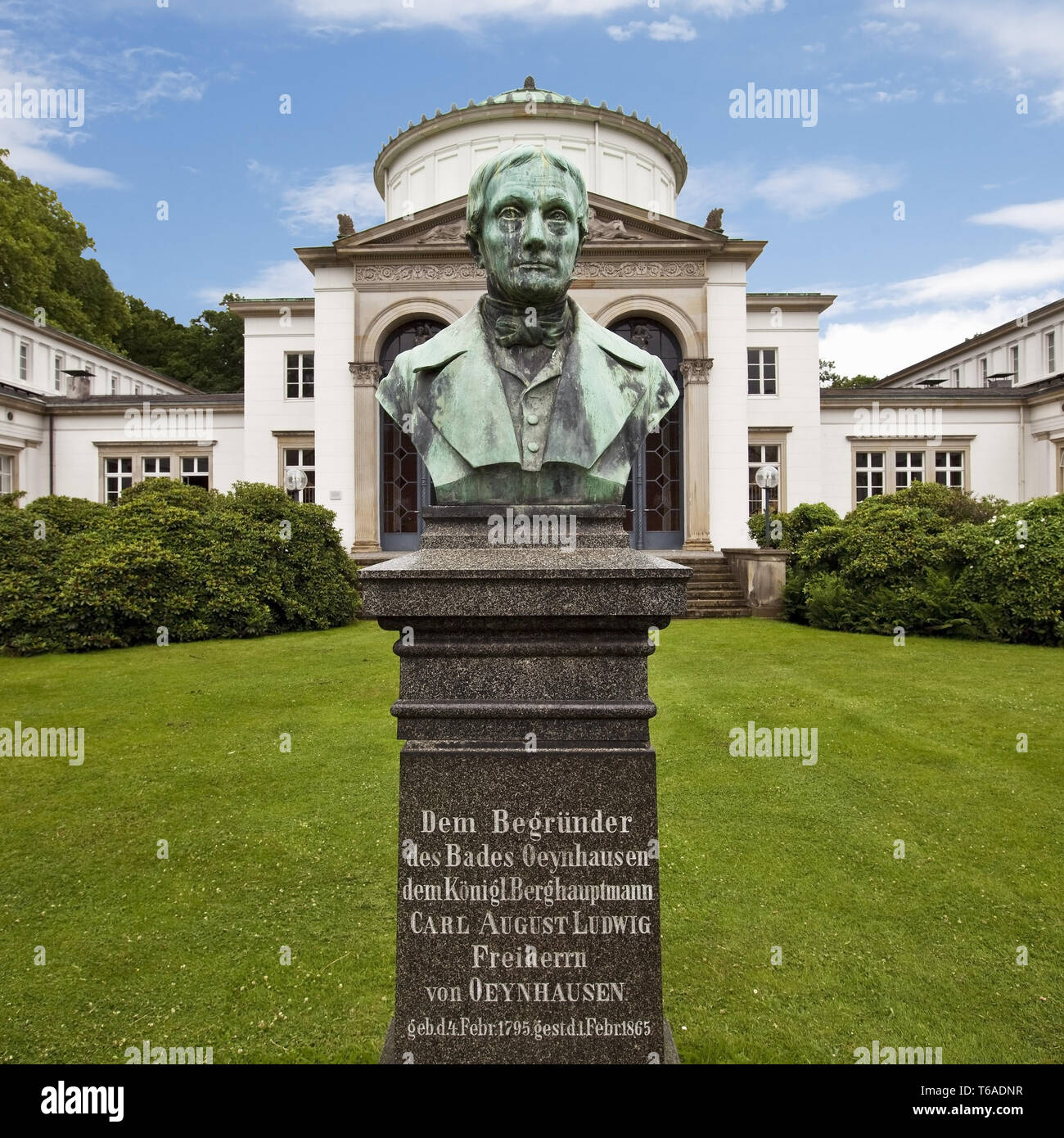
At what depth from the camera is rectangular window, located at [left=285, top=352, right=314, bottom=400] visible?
27.4 m

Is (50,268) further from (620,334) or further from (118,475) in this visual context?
(620,334)

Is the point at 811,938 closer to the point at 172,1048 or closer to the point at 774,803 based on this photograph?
the point at 774,803

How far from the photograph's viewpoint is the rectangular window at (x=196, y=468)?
29891mm

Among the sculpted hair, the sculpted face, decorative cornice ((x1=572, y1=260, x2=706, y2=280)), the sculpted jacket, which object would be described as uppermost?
decorative cornice ((x1=572, y1=260, x2=706, y2=280))

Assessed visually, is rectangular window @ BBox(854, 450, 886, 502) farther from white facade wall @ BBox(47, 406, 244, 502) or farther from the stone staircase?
white facade wall @ BBox(47, 406, 244, 502)

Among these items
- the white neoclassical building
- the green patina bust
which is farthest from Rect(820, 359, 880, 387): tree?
the green patina bust

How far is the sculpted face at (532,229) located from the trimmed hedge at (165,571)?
515 inches

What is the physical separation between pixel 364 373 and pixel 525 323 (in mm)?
20420

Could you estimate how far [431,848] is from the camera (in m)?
2.98

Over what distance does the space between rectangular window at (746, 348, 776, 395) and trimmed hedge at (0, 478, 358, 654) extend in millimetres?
17093

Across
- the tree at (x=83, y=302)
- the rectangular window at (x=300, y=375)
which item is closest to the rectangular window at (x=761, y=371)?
the rectangular window at (x=300, y=375)

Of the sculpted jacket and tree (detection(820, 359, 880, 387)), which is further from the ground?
tree (detection(820, 359, 880, 387))

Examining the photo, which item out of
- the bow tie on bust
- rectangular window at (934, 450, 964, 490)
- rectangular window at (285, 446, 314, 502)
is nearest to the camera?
the bow tie on bust

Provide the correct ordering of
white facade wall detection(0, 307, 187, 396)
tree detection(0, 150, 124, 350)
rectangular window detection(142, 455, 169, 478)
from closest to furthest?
1. rectangular window detection(142, 455, 169, 478)
2. white facade wall detection(0, 307, 187, 396)
3. tree detection(0, 150, 124, 350)
